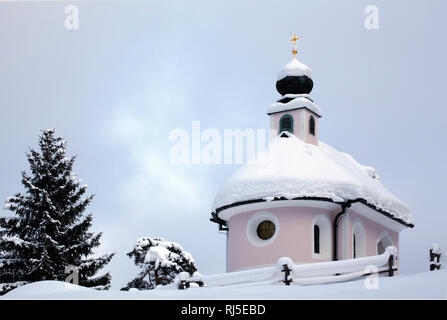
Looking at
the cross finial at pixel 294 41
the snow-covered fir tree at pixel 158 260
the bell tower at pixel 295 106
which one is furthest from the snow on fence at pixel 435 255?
the snow-covered fir tree at pixel 158 260

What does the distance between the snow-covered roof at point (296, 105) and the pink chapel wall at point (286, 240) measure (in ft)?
17.4

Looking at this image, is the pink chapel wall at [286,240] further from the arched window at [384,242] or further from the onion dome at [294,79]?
the onion dome at [294,79]

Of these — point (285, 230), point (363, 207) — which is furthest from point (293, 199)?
point (363, 207)

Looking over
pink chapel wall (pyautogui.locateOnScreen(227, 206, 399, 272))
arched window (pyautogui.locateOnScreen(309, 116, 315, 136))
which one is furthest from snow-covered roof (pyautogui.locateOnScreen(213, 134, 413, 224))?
arched window (pyautogui.locateOnScreen(309, 116, 315, 136))

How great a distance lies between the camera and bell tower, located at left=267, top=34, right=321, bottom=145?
2577cm

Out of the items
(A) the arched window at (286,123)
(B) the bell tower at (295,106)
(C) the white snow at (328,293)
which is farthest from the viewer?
(A) the arched window at (286,123)

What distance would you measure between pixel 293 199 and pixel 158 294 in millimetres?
9416

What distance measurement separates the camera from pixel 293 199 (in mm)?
20953

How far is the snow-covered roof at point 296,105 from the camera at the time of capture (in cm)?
2584

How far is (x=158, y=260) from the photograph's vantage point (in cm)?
3059

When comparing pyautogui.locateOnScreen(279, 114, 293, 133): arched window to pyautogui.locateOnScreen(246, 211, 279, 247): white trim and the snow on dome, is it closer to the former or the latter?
the snow on dome

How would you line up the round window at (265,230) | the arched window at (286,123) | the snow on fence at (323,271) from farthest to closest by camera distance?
the arched window at (286,123)
the round window at (265,230)
the snow on fence at (323,271)

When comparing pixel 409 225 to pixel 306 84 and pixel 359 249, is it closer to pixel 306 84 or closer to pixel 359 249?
pixel 359 249

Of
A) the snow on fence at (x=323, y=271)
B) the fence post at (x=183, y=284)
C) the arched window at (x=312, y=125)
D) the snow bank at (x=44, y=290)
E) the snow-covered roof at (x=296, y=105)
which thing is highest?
the snow-covered roof at (x=296, y=105)
